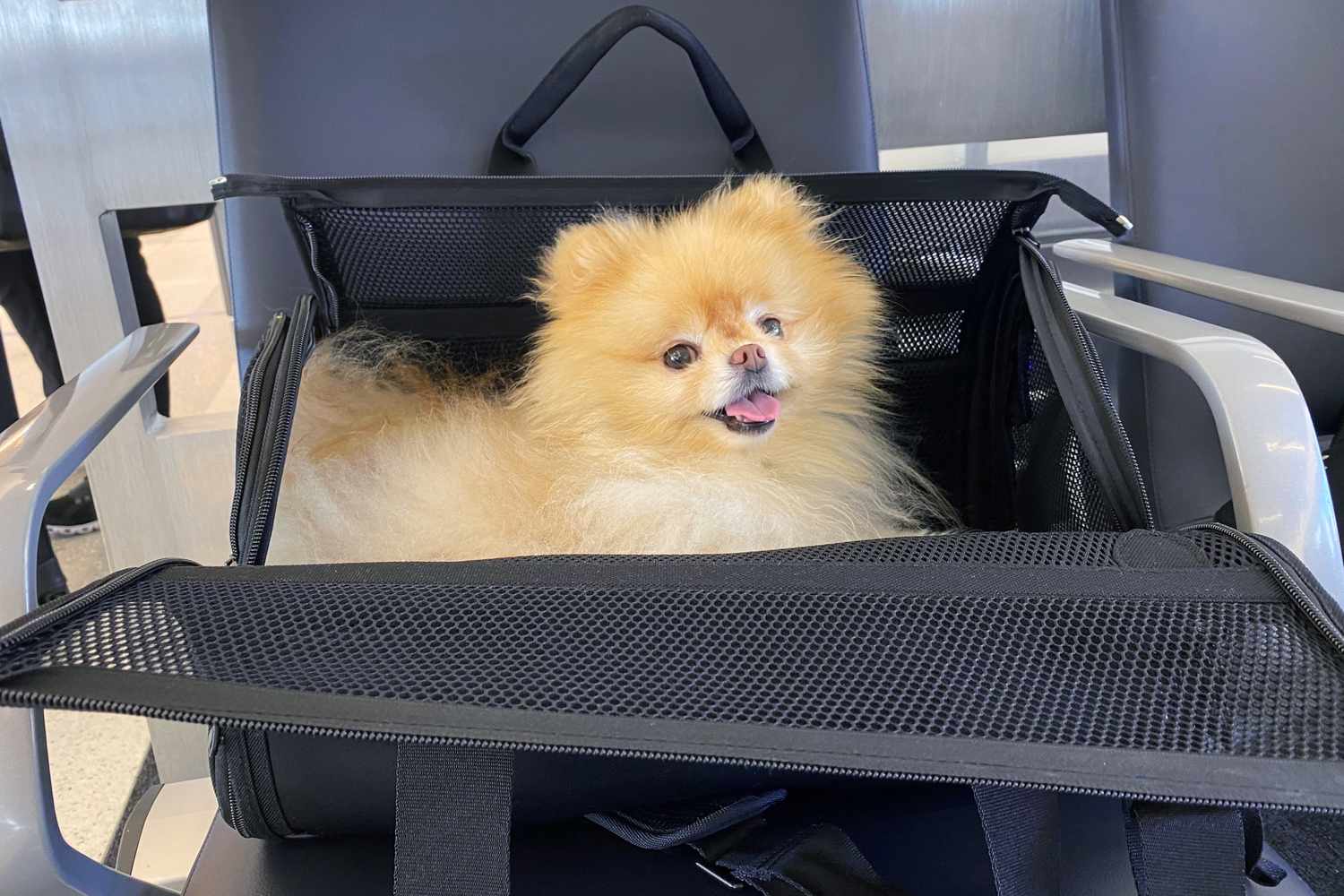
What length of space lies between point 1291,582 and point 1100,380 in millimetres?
243

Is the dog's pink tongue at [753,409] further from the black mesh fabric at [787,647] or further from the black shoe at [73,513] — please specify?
the black shoe at [73,513]

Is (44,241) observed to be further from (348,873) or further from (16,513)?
(348,873)

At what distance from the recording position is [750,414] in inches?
30.0

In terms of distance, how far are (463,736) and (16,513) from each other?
0.32 meters

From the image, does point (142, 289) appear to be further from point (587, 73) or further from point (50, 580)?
point (587, 73)

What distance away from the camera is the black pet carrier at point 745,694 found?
16.5 inches

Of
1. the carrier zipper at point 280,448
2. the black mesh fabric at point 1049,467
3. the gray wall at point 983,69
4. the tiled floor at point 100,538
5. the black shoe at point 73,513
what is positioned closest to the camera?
the carrier zipper at point 280,448

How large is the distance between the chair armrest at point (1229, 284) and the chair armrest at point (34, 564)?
0.86 meters

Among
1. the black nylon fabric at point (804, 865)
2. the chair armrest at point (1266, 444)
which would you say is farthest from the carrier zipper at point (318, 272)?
the chair armrest at point (1266, 444)

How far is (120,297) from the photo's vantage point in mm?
1271

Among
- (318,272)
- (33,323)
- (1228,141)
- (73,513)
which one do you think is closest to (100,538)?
(73,513)

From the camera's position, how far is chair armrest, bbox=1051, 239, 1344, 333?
0.73 metres

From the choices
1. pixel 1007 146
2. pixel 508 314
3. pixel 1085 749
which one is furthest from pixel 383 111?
pixel 1007 146

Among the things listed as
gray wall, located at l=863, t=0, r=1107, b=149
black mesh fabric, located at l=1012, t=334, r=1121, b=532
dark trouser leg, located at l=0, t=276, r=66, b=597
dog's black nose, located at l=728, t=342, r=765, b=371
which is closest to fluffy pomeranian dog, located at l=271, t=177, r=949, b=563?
dog's black nose, located at l=728, t=342, r=765, b=371
